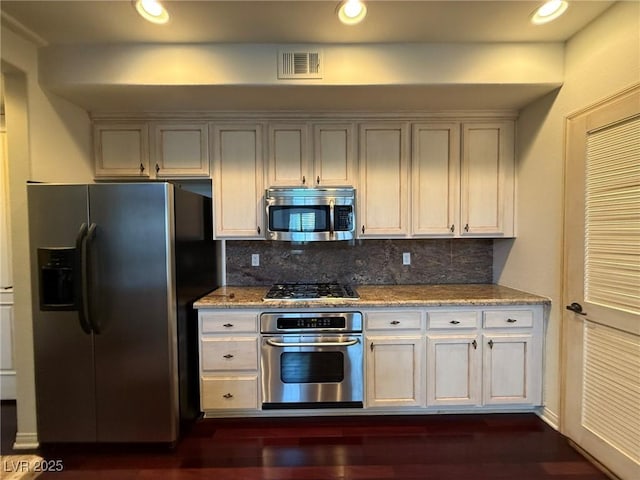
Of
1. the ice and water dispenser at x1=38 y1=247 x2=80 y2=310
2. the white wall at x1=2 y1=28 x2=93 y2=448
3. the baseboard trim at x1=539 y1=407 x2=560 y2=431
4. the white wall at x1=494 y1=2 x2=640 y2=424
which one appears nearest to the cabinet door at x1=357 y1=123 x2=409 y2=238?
the white wall at x1=494 y1=2 x2=640 y2=424

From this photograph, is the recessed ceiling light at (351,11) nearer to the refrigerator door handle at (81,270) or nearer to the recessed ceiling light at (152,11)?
the recessed ceiling light at (152,11)

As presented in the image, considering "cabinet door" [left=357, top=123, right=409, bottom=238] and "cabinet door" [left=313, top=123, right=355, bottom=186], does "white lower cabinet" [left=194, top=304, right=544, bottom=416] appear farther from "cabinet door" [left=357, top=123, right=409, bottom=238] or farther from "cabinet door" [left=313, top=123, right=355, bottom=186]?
"cabinet door" [left=313, top=123, right=355, bottom=186]

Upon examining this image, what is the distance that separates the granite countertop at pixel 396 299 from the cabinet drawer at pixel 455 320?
8 centimetres

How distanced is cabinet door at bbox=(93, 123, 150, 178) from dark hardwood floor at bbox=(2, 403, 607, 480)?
2.04 metres

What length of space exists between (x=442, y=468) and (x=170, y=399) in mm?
1755

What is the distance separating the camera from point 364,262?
303 centimetres

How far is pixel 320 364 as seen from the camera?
7.68ft

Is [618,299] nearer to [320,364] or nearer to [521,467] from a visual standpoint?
[521,467]

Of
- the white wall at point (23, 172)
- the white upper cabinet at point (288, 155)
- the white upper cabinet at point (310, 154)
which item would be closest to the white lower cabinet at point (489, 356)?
the white upper cabinet at point (310, 154)

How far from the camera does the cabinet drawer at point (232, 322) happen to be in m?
2.33

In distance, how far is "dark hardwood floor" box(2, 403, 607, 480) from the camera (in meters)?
1.90

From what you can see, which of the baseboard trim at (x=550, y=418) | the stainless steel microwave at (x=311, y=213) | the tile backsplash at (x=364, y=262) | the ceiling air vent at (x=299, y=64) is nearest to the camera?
the ceiling air vent at (x=299, y=64)

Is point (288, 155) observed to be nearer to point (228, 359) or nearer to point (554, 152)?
point (228, 359)

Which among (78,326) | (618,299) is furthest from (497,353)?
(78,326)
